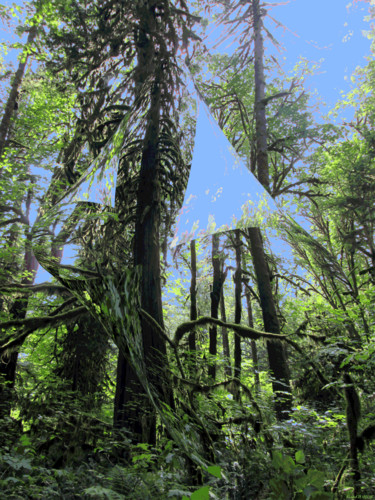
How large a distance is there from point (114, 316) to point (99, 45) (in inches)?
235

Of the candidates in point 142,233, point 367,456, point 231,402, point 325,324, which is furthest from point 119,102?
point 367,456

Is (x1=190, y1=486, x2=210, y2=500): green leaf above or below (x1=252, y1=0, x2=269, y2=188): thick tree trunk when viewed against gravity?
below

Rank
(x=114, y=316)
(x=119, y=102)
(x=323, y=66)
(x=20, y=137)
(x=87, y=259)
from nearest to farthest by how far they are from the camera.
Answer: (x=114, y=316)
(x=87, y=259)
(x=119, y=102)
(x=323, y=66)
(x=20, y=137)

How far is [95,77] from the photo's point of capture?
240 inches

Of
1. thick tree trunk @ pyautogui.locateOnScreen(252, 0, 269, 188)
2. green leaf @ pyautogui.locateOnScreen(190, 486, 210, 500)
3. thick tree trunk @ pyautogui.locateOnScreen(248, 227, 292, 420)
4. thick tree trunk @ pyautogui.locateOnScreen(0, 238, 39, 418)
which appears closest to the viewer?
green leaf @ pyautogui.locateOnScreen(190, 486, 210, 500)

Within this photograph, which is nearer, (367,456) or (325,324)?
(367,456)

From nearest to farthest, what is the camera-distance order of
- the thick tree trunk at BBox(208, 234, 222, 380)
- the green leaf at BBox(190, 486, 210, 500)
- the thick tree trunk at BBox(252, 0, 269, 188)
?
the green leaf at BBox(190, 486, 210, 500)
the thick tree trunk at BBox(208, 234, 222, 380)
the thick tree trunk at BBox(252, 0, 269, 188)

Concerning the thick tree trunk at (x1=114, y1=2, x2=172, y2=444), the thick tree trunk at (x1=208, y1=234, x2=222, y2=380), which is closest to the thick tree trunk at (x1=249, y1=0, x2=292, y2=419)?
the thick tree trunk at (x1=208, y1=234, x2=222, y2=380)

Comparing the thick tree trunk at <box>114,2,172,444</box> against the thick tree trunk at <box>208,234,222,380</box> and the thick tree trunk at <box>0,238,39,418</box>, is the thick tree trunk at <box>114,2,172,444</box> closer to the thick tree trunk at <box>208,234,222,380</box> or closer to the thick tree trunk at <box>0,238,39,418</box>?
the thick tree trunk at <box>0,238,39,418</box>

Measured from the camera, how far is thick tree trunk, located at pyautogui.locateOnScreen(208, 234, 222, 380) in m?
6.17

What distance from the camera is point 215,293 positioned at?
667 centimetres

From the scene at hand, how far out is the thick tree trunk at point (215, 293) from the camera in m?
6.17

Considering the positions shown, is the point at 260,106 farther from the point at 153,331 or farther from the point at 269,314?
the point at 153,331

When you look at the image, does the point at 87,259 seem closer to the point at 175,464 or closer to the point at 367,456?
the point at 175,464
